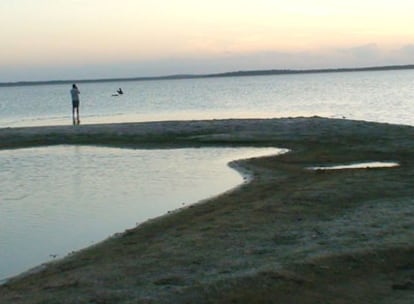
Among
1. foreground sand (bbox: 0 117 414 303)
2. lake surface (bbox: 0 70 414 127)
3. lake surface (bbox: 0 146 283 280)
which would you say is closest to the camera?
foreground sand (bbox: 0 117 414 303)

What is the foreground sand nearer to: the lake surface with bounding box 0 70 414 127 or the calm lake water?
the calm lake water

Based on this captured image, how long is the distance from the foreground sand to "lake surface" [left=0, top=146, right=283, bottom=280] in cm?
87

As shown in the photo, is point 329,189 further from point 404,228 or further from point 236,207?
point 404,228

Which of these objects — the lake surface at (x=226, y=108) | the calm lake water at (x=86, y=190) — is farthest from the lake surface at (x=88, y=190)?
the lake surface at (x=226, y=108)

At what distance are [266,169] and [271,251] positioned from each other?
9352 millimetres

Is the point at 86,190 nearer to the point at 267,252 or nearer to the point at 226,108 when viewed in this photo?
the point at 267,252

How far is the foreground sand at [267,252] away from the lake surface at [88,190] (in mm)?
871

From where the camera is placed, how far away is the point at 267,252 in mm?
9008

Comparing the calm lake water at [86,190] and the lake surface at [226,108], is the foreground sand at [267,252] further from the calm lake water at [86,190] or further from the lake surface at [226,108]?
the lake surface at [226,108]

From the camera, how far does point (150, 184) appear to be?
1698 centimetres

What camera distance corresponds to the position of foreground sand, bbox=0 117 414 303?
7.61 meters

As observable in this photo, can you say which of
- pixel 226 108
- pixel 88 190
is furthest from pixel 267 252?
pixel 226 108

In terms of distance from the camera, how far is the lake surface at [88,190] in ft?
37.8

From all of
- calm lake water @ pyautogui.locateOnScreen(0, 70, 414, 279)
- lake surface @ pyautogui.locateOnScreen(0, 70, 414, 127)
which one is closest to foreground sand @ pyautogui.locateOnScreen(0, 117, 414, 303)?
calm lake water @ pyautogui.locateOnScreen(0, 70, 414, 279)
